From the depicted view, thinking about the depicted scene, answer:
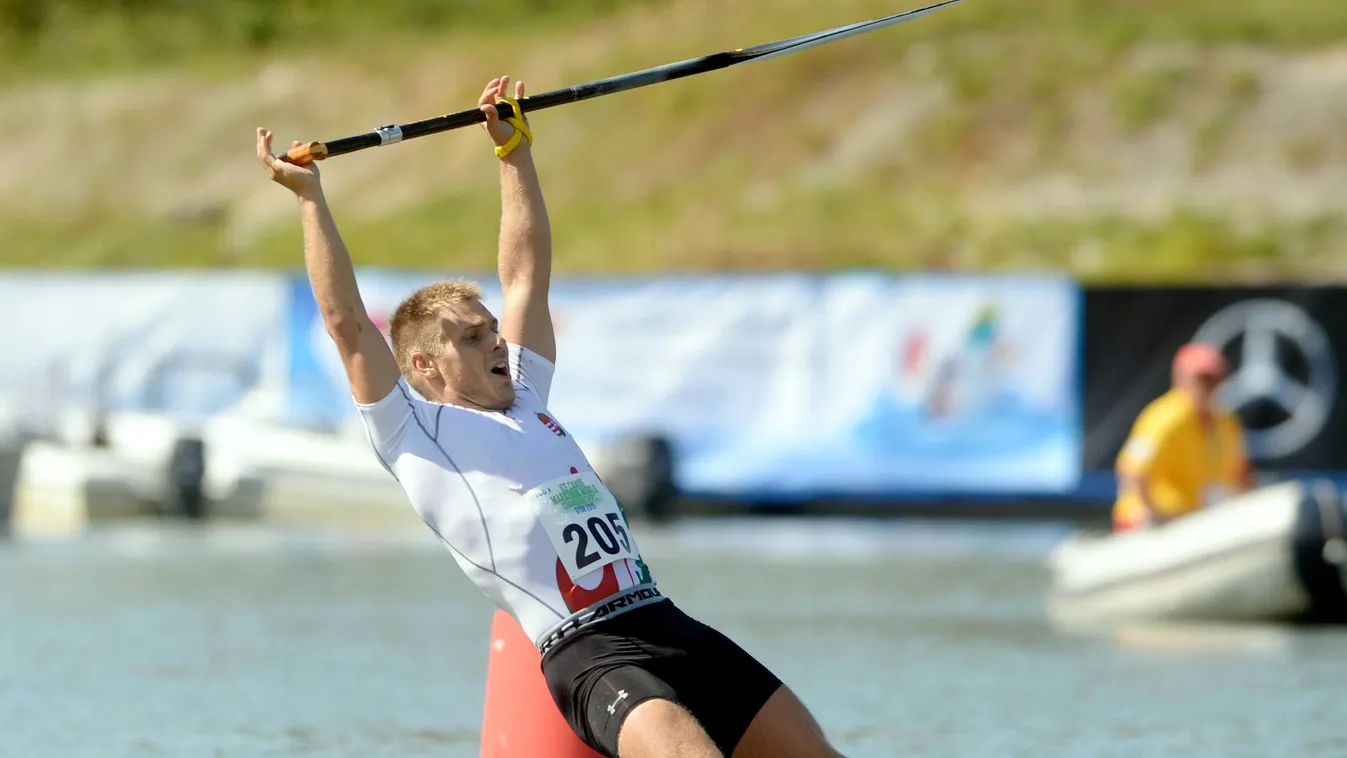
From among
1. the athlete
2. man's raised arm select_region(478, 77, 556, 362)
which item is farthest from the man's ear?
man's raised arm select_region(478, 77, 556, 362)

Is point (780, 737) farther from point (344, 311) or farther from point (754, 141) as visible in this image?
point (754, 141)

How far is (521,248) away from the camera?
6199 mm

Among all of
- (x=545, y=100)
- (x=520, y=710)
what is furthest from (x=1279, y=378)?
(x=520, y=710)

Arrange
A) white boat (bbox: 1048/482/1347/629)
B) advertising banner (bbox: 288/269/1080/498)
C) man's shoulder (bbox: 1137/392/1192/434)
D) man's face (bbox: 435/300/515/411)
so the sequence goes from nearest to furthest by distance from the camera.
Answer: man's face (bbox: 435/300/515/411), white boat (bbox: 1048/482/1347/629), man's shoulder (bbox: 1137/392/1192/434), advertising banner (bbox: 288/269/1080/498)

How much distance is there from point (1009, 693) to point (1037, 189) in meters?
30.2

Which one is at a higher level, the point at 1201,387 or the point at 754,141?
the point at 754,141

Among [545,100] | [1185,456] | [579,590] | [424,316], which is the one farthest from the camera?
[1185,456]

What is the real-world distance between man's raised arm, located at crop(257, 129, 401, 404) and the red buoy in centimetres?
79

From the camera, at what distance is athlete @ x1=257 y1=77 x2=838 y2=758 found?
5.46m

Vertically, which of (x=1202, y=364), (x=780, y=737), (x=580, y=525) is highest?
(x=1202, y=364)

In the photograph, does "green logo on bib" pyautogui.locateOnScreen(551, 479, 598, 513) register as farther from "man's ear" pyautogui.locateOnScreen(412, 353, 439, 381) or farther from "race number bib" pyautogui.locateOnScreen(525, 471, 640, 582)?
"man's ear" pyautogui.locateOnScreen(412, 353, 439, 381)

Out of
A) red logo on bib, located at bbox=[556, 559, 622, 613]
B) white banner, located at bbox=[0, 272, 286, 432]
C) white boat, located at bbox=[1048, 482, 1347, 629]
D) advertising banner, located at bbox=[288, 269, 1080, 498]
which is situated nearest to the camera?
red logo on bib, located at bbox=[556, 559, 622, 613]

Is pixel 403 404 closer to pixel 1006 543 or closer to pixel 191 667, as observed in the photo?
pixel 191 667

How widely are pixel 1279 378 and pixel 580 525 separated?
1576 centimetres
